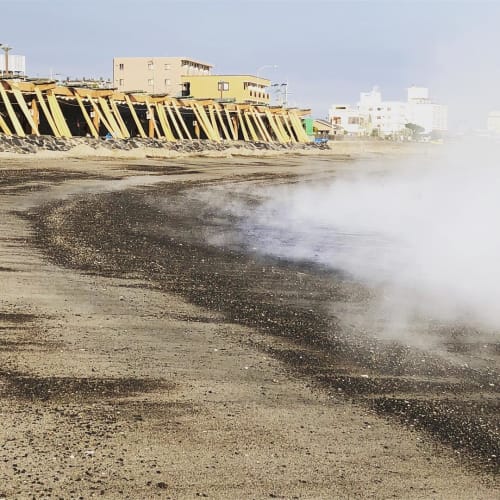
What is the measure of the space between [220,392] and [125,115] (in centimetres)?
4269

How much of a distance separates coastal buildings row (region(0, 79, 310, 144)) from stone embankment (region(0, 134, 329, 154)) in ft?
2.84

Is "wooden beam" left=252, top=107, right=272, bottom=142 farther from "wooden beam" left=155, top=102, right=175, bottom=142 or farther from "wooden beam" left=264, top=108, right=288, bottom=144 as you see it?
"wooden beam" left=155, top=102, right=175, bottom=142

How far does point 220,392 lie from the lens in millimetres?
4988

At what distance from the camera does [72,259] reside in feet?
31.8

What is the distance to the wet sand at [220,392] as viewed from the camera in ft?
12.5

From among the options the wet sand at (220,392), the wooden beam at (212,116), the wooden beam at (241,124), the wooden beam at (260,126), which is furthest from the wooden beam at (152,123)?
the wet sand at (220,392)

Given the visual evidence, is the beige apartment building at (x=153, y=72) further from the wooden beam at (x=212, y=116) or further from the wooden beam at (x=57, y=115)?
the wooden beam at (x=57, y=115)

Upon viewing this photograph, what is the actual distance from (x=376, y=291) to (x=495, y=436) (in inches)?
175

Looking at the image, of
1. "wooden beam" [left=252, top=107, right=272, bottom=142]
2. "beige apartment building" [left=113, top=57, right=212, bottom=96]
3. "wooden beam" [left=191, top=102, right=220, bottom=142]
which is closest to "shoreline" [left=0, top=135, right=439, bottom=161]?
"wooden beam" [left=191, top=102, right=220, bottom=142]

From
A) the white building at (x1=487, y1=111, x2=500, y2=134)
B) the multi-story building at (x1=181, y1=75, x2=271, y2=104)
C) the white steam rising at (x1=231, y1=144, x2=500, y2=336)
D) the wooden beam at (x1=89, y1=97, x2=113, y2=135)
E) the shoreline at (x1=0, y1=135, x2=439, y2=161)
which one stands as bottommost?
the white steam rising at (x1=231, y1=144, x2=500, y2=336)

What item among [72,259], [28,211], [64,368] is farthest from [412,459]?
[28,211]

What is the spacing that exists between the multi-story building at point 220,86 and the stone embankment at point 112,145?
3653 centimetres

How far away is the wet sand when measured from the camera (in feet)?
12.5

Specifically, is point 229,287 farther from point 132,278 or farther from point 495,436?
point 495,436
